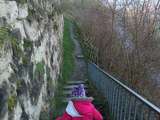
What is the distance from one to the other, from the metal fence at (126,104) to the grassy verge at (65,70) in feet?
4.62

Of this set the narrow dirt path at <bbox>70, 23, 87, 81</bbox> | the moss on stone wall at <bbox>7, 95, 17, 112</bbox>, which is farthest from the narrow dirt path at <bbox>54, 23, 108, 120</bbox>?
the moss on stone wall at <bbox>7, 95, 17, 112</bbox>

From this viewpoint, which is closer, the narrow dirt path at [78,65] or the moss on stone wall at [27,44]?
the moss on stone wall at [27,44]

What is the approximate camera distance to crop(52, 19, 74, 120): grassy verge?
451 inches

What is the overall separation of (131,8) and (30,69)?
5825 millimetres

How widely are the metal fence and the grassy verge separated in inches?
55.4

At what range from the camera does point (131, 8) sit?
11.9 meters

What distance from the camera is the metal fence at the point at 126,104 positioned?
18.7ft

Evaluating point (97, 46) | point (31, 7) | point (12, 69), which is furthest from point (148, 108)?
point (97, 46)

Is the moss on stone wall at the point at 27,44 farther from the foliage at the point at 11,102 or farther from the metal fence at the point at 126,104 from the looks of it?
the metal fence at the point at 126,104

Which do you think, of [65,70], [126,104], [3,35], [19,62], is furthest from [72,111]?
[65,70]

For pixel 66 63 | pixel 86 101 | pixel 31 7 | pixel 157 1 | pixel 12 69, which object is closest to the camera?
pixel 12 69

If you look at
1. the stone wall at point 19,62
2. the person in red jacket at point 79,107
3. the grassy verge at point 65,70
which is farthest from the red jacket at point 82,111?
the grassy verge at point 65,70

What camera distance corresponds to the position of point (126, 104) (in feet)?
25.1

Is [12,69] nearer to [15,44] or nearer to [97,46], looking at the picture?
[15,44]
